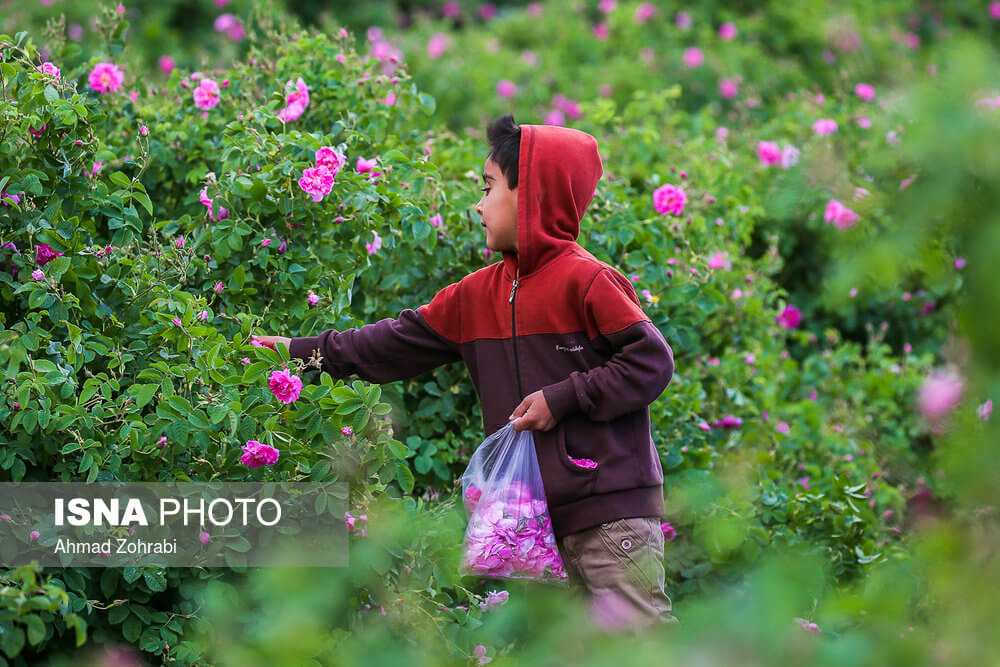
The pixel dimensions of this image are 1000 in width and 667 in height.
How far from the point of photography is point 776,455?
12.2 ft

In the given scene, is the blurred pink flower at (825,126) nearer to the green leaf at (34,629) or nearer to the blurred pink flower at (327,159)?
the blurred pink flower at (327,159)

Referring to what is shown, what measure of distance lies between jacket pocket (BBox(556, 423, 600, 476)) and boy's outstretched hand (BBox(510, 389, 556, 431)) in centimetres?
4

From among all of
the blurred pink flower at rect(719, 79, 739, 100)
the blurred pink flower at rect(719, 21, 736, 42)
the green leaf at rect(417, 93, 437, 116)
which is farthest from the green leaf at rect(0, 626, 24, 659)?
the blurred pink flower at rect(719, 21, 736, 42)

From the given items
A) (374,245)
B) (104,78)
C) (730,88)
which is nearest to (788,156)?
(730,88)

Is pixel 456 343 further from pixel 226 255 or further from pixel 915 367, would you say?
pixel 915 367

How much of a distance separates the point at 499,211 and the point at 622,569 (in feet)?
2.57

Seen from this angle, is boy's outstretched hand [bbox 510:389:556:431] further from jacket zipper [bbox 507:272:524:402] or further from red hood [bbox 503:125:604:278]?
red hood [bbox 503:125:604:278]

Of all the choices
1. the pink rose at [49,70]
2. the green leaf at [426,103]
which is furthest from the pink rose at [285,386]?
the green leaf at [426,103]

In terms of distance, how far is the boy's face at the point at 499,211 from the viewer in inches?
94.3

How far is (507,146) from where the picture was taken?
2.40m

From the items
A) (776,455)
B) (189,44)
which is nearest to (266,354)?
(776,455)

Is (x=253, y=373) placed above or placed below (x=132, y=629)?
above

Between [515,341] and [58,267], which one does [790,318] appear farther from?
[58,267]

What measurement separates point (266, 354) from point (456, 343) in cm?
43
